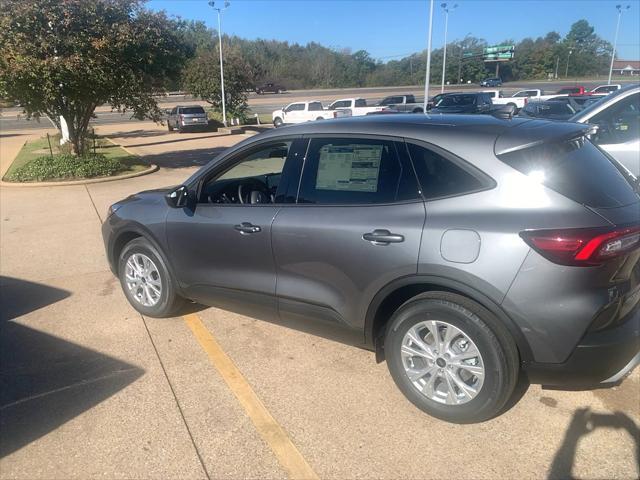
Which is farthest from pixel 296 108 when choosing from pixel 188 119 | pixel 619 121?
pixel 619 121

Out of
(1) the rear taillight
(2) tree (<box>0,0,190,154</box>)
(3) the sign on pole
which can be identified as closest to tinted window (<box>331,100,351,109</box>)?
(2) tree (<box>0,0,190,154</box>)

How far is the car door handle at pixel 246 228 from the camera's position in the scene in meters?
3.46

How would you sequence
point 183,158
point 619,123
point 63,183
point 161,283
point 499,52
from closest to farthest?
point 161,283 < point 619,123 < point 63,183 < point 183,158 < point 499,52

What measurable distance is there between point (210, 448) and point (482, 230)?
1867 mm

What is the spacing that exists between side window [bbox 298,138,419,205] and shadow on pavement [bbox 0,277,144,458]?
71.5 inches

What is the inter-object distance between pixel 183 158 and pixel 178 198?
1440 cm

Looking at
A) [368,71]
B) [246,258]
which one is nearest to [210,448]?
[246,258]

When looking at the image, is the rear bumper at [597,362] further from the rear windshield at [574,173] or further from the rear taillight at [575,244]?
the rear windshield at [574,173]

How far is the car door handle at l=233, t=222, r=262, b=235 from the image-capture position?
11.4 ft

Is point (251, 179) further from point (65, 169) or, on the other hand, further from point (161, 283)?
point (65, 169)

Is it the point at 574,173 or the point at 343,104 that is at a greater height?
the point at 574,173

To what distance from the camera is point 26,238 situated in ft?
23.5

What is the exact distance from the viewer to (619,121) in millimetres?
5699

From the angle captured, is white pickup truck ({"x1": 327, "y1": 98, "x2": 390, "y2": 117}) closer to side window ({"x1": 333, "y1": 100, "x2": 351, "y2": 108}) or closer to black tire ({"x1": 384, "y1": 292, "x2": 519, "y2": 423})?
side window ({"x1": 333, "y1": 100, "x2": 351, "y2": 108})
